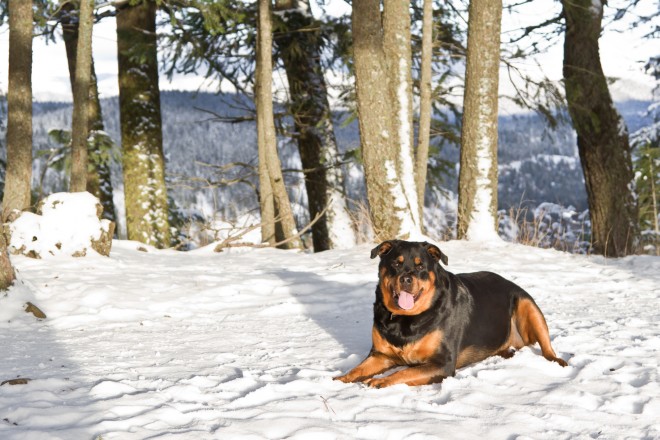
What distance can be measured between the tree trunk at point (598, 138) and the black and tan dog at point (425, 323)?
8485 millimetres

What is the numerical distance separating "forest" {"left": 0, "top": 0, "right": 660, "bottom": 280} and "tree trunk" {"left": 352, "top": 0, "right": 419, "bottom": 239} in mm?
21

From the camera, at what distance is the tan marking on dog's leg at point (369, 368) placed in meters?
4.33

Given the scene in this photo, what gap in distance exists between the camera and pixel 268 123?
39.8ft

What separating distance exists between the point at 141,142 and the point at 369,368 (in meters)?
10.1

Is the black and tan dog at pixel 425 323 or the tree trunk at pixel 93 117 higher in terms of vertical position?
the tree trunk at pixel 93 117

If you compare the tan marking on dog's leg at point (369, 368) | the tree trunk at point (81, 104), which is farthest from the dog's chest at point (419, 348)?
the tree trunk at point (81, 104)

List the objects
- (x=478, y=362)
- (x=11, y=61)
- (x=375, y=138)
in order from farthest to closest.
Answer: (x=11, y=61)
(x=375, y=138)
(x=478, y=362)

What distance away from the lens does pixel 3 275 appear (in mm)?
6562

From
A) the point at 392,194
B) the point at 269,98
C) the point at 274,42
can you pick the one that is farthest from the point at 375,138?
the point at 274,42

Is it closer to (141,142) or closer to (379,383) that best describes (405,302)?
(379,383)

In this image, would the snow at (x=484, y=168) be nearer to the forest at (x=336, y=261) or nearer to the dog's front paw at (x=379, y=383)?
the forest at (x=336, y=261)

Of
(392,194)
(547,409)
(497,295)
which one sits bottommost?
(547,409)

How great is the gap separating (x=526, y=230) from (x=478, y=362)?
7074 mm

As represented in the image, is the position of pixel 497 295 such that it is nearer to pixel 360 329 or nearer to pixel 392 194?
pixel 360 329
